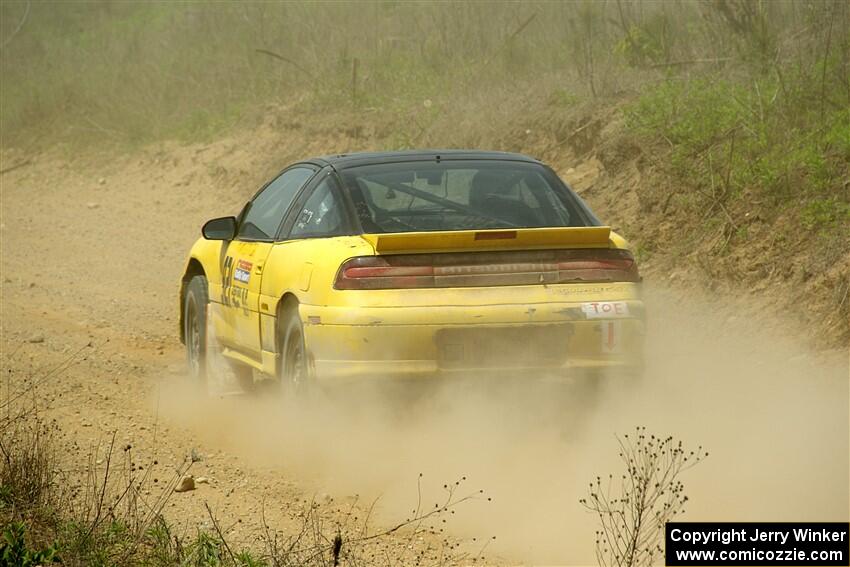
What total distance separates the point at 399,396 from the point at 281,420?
1.10 m

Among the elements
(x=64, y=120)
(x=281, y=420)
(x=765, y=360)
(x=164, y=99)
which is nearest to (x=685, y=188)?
(x=765, y=360)

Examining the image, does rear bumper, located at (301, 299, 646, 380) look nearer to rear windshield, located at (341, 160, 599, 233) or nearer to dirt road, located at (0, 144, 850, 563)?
dirt road, located at (0, 144, 850, 563)

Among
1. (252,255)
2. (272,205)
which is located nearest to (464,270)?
(252,255)

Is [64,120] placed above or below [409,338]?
above

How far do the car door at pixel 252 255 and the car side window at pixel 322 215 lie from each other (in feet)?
0.83

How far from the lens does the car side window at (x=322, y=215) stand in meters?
7.45

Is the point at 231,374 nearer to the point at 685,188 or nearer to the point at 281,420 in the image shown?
the point at 281,420

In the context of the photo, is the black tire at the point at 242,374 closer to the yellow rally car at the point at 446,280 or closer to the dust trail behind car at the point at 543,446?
the dust trail behind car at the point at 543,446

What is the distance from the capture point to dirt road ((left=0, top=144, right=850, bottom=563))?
19.5 ft

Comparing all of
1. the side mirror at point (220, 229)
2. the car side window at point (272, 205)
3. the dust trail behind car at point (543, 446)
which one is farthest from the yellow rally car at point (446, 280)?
the side mirror at point (220, 229)

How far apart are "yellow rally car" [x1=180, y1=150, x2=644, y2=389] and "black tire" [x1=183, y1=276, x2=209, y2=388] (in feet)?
5.21

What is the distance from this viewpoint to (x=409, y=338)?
666 centimetres

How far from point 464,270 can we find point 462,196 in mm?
1024

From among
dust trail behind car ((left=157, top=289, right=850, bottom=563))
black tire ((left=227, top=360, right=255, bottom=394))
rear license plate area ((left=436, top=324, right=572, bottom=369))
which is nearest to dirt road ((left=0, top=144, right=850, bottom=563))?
dust trail behind car ((left=157, top=289, right=850, bottom=563))
